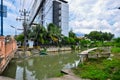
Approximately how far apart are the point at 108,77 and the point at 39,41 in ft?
110

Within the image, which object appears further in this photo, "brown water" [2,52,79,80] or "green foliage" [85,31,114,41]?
"green foliage" [85,31,114,41]

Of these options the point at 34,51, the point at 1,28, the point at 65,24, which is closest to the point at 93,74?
the point at 1,28

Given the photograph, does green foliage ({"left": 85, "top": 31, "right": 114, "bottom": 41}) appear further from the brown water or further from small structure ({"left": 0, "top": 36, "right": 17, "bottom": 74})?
small structure ({"left": 0, "top": 36, "right": 17, "bottom": 74})

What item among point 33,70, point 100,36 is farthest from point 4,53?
point 100,36

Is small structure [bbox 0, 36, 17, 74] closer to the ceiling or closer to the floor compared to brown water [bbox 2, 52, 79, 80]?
closer to the ceiling

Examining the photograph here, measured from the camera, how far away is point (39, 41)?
43719mm

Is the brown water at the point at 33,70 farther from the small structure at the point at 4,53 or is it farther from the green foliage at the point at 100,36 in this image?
the green foliage at the point at 100,36

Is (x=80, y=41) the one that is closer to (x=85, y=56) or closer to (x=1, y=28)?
(x=1, y=28)

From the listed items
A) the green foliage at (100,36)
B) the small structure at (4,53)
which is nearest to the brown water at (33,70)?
the small structure at (4,53)

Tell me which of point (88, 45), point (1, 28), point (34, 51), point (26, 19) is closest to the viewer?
point (1, 28)

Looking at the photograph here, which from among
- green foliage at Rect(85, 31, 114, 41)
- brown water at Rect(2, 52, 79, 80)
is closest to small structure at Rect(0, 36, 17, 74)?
brown water at Rect(2, 52, 79, 80)

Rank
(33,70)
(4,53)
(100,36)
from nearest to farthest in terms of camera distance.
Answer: (4,53) → (33,70) → (100,36)

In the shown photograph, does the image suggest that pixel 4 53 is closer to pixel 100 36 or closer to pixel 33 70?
pixel 33 70

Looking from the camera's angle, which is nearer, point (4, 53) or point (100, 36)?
point (4, 53)
